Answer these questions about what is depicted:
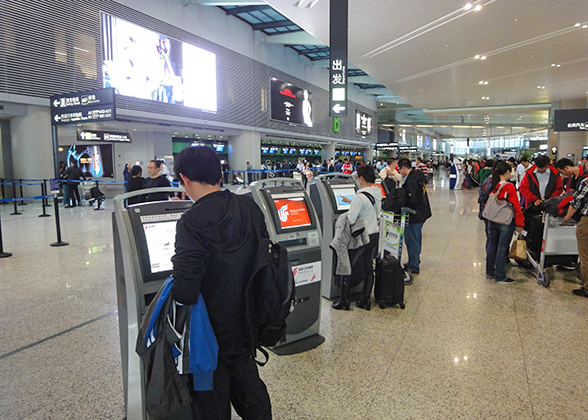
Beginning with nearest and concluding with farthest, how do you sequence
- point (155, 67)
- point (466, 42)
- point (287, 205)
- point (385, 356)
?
point (385, 356)
point (287, 205)
point (466, 42)
point (155, 67)

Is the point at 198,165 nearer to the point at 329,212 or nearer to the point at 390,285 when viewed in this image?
the point at 329,212

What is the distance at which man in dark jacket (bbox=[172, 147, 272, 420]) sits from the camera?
141 cm

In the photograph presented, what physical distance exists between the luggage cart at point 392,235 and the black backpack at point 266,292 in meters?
3.03

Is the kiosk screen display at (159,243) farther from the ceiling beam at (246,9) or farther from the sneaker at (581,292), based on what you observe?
the ceiling beam at (246,9)

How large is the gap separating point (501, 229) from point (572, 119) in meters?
11.2

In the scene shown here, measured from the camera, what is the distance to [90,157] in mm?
20047

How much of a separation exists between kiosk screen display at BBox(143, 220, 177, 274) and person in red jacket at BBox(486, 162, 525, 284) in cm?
399

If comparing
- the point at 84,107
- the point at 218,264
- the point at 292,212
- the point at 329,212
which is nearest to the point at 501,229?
the point at 329,212

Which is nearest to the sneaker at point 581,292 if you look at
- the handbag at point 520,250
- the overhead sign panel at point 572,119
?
the handbag at point 520,250

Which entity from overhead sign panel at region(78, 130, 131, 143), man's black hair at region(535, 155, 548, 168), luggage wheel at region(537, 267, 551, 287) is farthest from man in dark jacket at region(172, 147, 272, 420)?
overhead sign panel at region(78, 130, 131, 143)

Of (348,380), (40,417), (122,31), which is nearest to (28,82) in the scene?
(122,31)

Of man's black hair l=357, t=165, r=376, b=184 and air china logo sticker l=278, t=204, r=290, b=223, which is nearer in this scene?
air china logo sticker l=278, t=204, r=290, b=223

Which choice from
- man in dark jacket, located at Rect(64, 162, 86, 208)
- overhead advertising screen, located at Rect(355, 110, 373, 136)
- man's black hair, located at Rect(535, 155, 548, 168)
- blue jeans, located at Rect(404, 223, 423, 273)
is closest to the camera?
blue jeans, located at Rect(404, 223, 423, 273)

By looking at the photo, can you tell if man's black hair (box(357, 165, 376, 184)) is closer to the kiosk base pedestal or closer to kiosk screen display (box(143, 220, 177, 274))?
the kiosk base pedestal
